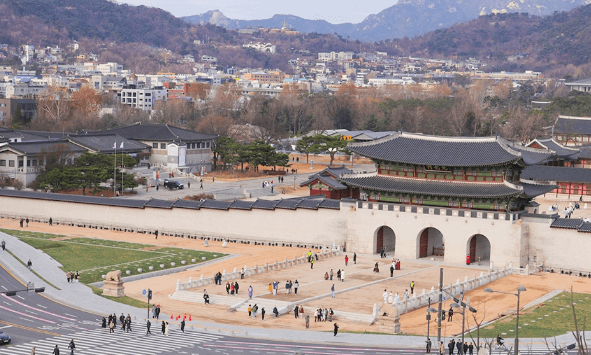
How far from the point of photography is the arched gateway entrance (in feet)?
258

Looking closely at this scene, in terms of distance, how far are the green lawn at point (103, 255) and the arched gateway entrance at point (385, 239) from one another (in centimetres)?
1390

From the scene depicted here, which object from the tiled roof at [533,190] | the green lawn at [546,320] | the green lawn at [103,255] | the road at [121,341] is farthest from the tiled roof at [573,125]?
the road at [121,341]

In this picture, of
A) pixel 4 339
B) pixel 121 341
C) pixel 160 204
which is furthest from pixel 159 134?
pixel 4 339

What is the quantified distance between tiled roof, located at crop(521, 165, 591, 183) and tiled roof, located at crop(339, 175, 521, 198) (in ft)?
134

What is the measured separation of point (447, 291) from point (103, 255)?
98.1 feet

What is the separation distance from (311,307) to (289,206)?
977 inches

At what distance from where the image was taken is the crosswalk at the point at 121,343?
46844 millimetres

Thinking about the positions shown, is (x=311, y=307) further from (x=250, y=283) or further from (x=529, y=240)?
(x=529, y=240)

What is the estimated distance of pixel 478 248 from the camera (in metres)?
75.7

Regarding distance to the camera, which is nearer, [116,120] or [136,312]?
[136,312]

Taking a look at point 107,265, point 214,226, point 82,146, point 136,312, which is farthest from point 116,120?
point 136,312

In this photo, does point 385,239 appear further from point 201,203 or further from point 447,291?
point 447,291

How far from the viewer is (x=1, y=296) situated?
2334 inches

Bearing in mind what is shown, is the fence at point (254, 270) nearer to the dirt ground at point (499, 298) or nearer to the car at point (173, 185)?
the dirt ground at point (499, 298)
